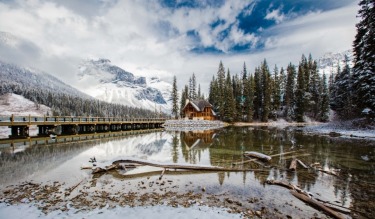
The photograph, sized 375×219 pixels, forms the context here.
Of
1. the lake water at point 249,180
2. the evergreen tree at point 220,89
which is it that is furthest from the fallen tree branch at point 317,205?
the evergreen tree at point 220,89

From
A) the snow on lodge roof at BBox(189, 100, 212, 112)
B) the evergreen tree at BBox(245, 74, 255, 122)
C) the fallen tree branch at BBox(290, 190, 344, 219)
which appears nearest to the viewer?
the fallen tree branch at BBox(290, 190, 344, 219)

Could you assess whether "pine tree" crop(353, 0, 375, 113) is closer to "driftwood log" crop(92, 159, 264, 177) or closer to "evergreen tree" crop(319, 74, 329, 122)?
"driftwood log" crop(92, 159, 264, 177)

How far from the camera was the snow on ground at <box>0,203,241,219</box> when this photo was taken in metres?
7.05

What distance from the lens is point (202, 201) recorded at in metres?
8.42

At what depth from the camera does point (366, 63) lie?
29.8 m

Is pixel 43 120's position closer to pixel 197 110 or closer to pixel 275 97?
pixel 197 110

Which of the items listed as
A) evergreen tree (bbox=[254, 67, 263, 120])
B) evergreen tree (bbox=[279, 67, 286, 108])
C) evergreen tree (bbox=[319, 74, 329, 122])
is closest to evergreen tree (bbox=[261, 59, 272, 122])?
evergreen tree (bbox=[254, 67, 263, 120])

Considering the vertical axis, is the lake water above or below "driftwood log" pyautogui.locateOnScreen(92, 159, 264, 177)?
below

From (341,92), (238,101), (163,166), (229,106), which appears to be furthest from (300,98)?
(163,166)

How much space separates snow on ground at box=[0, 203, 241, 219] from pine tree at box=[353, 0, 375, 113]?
31072 millimetres

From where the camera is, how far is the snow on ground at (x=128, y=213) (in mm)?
7055

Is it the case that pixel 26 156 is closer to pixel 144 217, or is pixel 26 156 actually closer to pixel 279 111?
pixel 144 217

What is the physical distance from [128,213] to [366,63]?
36812 mm

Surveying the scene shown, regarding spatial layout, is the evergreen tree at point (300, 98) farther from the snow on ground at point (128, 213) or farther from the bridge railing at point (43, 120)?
the snow on ground at point (128, 213)
